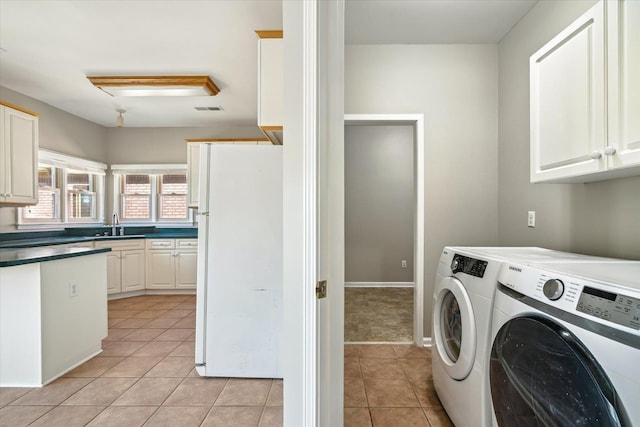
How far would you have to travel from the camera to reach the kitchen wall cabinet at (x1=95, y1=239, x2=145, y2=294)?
428cm

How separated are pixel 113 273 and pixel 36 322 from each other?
7.65 feet

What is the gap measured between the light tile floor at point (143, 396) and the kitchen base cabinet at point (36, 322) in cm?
10

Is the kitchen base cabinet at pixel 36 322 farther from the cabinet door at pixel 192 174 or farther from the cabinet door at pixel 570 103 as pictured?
the cabinet door at pixel 570 103

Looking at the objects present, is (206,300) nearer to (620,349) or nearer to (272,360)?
(272,360)

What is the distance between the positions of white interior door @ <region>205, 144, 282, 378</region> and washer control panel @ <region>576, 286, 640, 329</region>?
1736mm

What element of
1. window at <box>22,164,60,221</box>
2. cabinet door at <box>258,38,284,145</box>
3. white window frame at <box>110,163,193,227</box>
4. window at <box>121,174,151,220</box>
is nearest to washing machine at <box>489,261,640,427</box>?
cabinet door at <box>258,38,284,145</box>

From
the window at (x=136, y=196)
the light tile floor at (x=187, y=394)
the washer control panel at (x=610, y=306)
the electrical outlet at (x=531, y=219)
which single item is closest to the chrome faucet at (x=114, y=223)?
the window at (x=136, y=196)

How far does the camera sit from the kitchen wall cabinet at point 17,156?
314 cm

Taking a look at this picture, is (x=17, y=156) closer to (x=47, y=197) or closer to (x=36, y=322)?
(x=47, y=197)

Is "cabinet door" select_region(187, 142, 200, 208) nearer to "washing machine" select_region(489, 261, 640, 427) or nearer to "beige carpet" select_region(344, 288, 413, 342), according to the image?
"beige carpet" select_region(344, 288, 413, 342)

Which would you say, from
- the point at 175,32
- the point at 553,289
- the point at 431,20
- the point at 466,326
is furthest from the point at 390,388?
the point at 175,32

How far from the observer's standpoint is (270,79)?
2.25 metres

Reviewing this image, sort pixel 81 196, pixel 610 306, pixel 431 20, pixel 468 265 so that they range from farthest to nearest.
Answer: pixel 81 196
pixel 431 20
pixel 468 265
pixel 610 306

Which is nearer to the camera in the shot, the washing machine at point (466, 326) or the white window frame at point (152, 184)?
the washing machine at point (466, 326)
